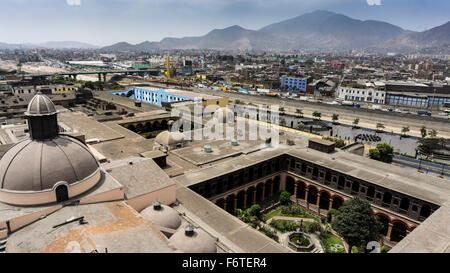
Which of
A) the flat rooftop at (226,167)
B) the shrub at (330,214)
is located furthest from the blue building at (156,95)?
the shrub at (330,214)

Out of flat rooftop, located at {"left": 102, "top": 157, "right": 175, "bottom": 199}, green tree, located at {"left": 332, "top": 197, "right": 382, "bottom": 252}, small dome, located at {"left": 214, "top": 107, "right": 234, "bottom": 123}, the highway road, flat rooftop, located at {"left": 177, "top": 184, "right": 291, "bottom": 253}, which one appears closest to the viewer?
flat rooftop, located at {"left": 177, "top": 184, "right": 291, "bottom": 253}

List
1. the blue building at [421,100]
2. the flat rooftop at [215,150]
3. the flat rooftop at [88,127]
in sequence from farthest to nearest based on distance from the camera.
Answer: the blue building at [421,100], the flat rooftop at [88,127], the flat rooftop at [215,150]

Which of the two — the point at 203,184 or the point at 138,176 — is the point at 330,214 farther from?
the point at 138,176

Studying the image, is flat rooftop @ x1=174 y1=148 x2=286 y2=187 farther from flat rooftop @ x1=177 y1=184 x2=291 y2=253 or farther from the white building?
the white building

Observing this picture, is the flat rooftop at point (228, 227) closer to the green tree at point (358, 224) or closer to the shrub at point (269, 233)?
the shrub at point (269, 233)

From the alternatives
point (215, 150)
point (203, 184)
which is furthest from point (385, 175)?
point (203, 184)

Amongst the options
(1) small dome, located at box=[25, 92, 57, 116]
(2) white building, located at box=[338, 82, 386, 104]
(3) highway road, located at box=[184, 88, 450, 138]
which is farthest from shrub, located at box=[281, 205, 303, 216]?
(2) white building, located at box=[338, 82, 386, 104]

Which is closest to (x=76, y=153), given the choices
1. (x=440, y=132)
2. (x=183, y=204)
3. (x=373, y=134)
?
(x=183, y=204)
